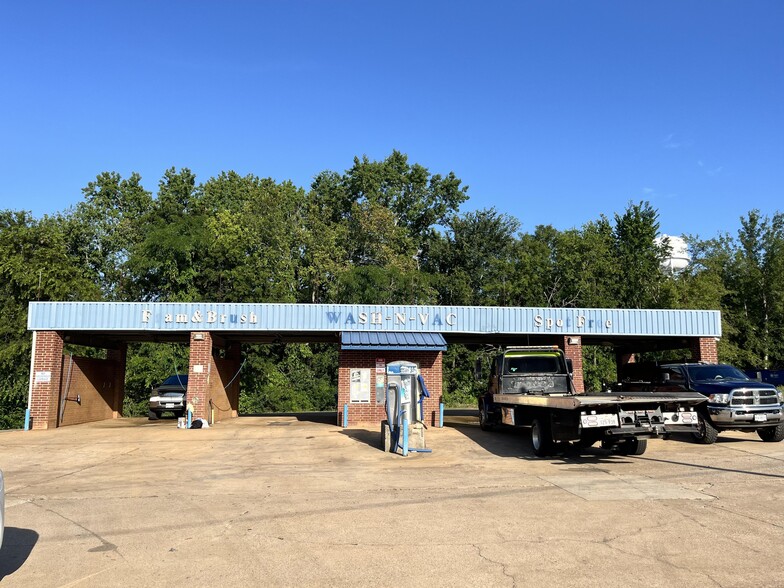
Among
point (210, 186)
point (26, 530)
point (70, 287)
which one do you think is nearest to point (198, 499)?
point (26, 530)

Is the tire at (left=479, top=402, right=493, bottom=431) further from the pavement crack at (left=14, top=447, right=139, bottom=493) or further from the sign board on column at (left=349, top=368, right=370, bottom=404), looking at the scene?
the pavement crack at (left=14, top=447, right=139, bottom=493)

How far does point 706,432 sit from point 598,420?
18.2ft

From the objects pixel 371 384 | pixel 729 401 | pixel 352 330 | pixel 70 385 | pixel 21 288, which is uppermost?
pixel 21 288

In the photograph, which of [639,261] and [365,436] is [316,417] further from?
[639,261]

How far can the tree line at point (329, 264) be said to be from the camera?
38.4 m

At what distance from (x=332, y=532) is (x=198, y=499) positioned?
3194 millimetres

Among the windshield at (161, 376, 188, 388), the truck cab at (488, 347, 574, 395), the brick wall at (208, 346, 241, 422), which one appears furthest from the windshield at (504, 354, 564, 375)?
the windshield at (161, 376, 188, 388)

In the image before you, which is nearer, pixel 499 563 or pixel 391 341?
pixel 499 563

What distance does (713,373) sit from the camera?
665 inches

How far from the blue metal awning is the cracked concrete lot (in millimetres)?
5889

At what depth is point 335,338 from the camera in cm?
2444

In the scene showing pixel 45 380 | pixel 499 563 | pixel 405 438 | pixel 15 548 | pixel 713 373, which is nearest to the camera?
pixel 499 563

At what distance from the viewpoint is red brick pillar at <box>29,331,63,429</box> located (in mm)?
21375

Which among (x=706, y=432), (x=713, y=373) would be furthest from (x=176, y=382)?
(x=713, y=373)
